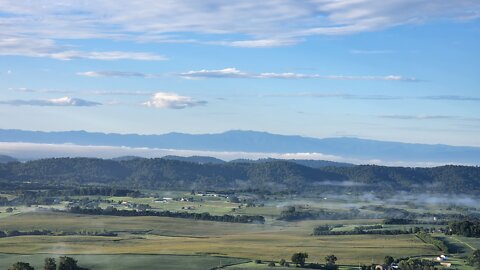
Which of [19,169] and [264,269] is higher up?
[19,169]

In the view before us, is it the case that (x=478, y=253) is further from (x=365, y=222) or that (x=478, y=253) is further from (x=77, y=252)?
(x=365, y=222)

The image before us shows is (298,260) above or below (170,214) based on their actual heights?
below

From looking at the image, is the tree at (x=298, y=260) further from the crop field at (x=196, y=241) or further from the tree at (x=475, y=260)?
the tree at (x=475, y=260)

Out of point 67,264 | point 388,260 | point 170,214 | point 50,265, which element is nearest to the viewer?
point 50,265

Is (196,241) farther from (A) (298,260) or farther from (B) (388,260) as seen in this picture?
(B) (388,260)

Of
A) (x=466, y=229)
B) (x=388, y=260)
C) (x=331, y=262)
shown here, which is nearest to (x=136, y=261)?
(x=331, y=262)

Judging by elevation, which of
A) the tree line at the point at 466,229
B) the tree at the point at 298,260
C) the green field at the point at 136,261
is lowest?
the green field at the point at 136,261

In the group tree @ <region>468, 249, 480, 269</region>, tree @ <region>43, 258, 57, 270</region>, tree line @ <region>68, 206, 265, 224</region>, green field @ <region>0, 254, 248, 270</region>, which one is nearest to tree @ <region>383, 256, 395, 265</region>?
tree @ <region>468, 249, 480, 269</region>

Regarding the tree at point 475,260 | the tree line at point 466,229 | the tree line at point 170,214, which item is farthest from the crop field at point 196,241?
the tree line at point 466,229

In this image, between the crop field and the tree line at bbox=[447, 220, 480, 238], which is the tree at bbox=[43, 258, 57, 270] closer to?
the crop field

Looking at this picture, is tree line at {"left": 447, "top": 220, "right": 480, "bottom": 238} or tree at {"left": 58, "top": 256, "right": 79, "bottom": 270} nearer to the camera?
tree at {"left": 58, "top": 256, "right": 79, "bottom": 270}

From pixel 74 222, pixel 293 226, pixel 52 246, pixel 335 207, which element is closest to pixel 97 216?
pixel 74 222
